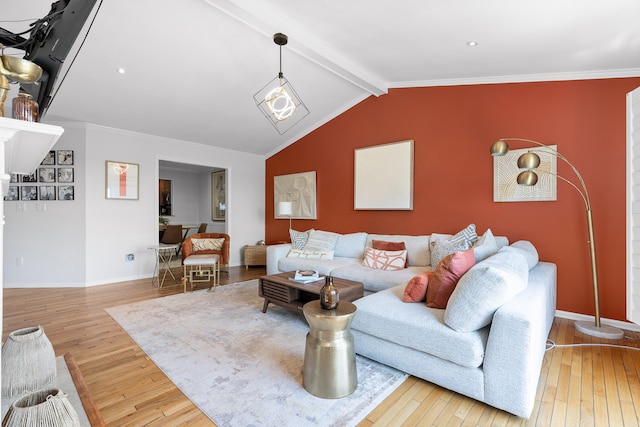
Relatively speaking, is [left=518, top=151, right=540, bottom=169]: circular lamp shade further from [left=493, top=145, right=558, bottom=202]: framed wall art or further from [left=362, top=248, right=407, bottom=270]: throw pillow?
[left=362, top=248, right=407, bottom=270]: throw pillow

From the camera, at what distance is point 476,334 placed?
1854mm

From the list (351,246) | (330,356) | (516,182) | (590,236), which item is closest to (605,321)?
(590,236)

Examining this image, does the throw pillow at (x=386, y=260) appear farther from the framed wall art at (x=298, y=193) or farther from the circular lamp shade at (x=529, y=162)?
the framed wall art at (x=298, y=193)

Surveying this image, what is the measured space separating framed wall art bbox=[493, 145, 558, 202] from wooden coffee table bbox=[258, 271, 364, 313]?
2.08 meters

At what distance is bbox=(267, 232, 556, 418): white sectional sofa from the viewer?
1691 mm

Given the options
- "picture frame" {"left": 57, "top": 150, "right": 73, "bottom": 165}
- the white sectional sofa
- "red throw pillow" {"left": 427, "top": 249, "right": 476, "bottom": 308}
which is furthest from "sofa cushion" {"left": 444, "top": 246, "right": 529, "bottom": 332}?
"picture frame" {"left": 57, "top": 150, "right": 73, "bottom": 165}

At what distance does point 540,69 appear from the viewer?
3.30 meters

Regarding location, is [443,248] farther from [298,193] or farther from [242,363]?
[298,193]

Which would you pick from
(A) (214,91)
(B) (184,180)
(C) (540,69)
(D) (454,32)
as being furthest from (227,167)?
(C) (540,69)

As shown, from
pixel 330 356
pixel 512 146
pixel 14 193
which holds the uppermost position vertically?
pixel 512 146

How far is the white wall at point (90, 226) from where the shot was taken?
455cm

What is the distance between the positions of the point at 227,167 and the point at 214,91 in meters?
2.11

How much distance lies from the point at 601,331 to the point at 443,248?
151 centimetres

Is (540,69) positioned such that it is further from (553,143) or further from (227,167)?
(227,167)
